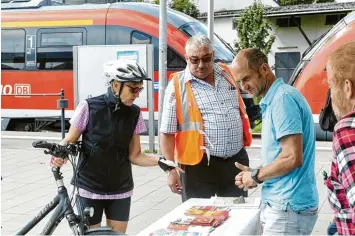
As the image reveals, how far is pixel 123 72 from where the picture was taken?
4.05 meters

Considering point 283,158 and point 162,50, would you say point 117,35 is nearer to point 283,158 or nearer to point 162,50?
point 162,50

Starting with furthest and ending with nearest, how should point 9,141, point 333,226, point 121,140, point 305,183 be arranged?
point 9,141 → point 121,140 → point 305,183 → point 333,226

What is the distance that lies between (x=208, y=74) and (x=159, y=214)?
9.77 feet

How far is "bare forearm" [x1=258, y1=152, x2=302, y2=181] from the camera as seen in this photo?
3332 mm

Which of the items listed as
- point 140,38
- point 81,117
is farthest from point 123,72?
point 140,38

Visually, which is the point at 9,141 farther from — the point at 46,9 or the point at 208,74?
the point at 208,74

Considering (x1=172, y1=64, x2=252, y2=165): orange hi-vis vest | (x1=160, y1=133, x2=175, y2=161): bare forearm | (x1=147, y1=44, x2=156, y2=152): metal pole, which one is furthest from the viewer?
(x1=147, y1=44, x2=156, y2=152): metal pole

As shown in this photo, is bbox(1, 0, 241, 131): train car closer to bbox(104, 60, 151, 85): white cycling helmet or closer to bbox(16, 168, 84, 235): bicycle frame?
bbox(104, 60, 151, 85): white cycling helmet

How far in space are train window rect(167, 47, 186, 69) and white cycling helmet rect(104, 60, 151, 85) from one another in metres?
10.5

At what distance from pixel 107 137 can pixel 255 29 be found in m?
27.9

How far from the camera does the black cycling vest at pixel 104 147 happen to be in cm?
409

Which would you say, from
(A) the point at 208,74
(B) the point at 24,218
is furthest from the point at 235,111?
(B) the point at 24,218

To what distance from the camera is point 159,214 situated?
7.23 meters

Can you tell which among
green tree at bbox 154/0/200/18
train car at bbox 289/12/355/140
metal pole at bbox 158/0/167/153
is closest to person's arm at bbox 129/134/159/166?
metal pole at bbox 158/0/167/153
